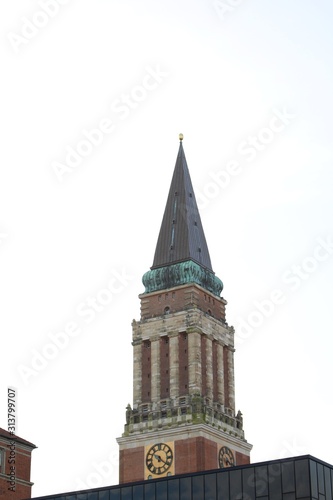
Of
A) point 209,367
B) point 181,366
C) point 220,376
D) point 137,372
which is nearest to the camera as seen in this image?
point 181,366

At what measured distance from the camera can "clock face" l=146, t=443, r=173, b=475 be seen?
149 metres

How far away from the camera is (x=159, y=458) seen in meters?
150

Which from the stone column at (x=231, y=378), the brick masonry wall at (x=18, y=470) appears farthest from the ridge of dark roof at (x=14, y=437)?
the stone column at (x=231, y=378)

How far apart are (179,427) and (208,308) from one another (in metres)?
17.8

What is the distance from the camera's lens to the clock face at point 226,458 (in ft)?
497

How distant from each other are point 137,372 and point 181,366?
20.4 ft

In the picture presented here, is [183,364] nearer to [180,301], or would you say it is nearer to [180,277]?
[180,301]

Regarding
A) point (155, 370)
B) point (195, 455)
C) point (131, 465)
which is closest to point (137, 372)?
point (155, 370)

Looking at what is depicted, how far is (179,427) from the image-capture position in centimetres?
15138

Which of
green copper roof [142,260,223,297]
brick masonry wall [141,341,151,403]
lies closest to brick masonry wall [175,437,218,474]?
brick masonry wall [141,341,151,403]

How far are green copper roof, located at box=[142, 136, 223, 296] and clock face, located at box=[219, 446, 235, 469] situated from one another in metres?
21.7

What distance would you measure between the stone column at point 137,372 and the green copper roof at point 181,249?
26.4 ft

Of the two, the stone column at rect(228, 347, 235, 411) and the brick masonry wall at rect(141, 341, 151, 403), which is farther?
the stone column at rect(228, 347, 235, 411)

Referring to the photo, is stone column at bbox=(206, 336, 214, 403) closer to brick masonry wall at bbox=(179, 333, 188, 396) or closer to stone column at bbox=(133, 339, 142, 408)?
brick masonry wall at bbox=(179, 333, 188, 396)
